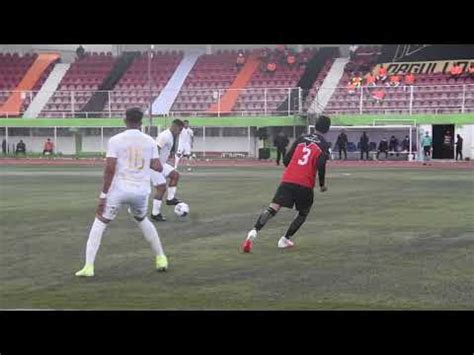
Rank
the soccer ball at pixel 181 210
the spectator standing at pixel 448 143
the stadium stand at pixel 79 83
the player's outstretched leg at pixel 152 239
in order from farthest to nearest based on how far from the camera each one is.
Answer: the stadium stand at pixel 79 83, the spectator standing at pixel 448 143, the soccer ball at pixel 181 210, the player's outstretched leg at pixel 152 239

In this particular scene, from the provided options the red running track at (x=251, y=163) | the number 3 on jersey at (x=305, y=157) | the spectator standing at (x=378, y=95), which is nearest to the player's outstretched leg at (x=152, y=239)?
the number 3 on jersey at (x=305, y=157)

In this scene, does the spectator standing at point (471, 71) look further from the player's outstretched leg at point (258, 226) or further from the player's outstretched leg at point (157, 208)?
the player's outstretched leg at point (258, 226)

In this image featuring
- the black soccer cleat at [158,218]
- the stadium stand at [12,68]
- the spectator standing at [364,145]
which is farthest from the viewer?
the stadium stand at [12,68]

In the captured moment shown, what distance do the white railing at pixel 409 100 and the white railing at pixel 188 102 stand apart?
302 centimetres

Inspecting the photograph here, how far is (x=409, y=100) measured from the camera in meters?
43.3

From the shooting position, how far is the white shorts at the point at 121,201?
8344mm

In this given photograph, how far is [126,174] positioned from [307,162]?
118 inches

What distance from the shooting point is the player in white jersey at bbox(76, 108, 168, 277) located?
8.34m

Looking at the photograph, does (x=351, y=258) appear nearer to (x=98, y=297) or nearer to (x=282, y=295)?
(x=282, y=295)

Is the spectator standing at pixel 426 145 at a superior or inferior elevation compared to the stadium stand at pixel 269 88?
inferior

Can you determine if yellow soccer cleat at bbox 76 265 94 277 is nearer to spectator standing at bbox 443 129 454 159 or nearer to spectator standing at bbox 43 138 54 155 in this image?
spectator standing at bbox 443 129 454 159

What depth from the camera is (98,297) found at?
24.1 feet

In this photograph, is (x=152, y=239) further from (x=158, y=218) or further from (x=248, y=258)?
(x=158, y=218)

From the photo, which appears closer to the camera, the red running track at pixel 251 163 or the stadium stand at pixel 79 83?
the red running track at pixel 251 163
